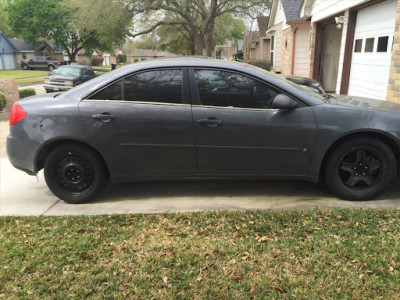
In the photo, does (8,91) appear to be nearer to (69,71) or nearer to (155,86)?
(69,71)

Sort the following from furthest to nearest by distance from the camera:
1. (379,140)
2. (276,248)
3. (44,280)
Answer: (379,140) < (276,248) < (44,280)

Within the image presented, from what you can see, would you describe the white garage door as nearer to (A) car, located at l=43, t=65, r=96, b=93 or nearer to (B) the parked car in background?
(A) car, located at l=43, t=65, r=96, b=93

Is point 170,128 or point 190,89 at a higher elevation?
point 190,89

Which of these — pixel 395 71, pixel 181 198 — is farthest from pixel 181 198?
pixel 395 71

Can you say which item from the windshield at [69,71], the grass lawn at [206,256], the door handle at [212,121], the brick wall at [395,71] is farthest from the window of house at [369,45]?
the windshield at [69,71]

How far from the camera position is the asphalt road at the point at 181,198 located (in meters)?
4.05

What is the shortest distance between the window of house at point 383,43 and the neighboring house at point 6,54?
66602 millimetres

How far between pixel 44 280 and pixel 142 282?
0.76 meters

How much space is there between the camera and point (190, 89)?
13.4ft

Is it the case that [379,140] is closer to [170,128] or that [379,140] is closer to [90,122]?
[170,128]

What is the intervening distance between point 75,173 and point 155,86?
1.38 metres

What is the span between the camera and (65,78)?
17.7 metres

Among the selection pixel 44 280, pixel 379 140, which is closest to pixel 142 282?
pixel 44 280

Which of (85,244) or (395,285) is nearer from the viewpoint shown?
(395,285)
